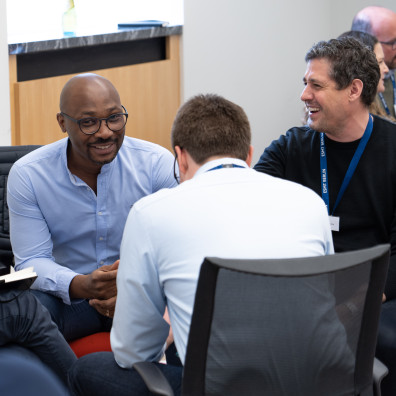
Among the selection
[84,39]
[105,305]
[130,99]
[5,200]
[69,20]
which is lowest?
[105,305]

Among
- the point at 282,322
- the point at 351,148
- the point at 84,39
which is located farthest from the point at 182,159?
the point at 84,39

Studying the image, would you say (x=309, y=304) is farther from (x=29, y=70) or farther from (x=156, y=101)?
(x=156, y=101)

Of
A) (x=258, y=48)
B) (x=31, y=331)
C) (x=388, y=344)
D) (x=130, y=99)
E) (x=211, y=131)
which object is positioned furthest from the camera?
(x=258, y=48)

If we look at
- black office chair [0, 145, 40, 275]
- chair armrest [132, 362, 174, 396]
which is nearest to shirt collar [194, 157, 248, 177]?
chair armrest [132, 362, 174, 396]

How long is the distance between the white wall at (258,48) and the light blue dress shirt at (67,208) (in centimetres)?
239

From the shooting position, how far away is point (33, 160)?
2643 millimetres

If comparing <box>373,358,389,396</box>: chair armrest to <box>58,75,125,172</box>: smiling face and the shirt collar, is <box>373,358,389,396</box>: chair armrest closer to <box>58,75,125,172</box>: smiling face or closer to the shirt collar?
the shirt collar

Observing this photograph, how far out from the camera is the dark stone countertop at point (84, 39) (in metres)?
3.92

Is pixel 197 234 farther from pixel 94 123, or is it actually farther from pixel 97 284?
pixel 94 123

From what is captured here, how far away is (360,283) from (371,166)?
3.56 feet

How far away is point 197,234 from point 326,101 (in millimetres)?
1203

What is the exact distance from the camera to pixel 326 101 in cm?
265

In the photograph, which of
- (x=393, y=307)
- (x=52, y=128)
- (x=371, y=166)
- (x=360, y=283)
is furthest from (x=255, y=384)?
(x=52, y=128)

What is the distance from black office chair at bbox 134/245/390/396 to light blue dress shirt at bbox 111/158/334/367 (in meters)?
0.12
